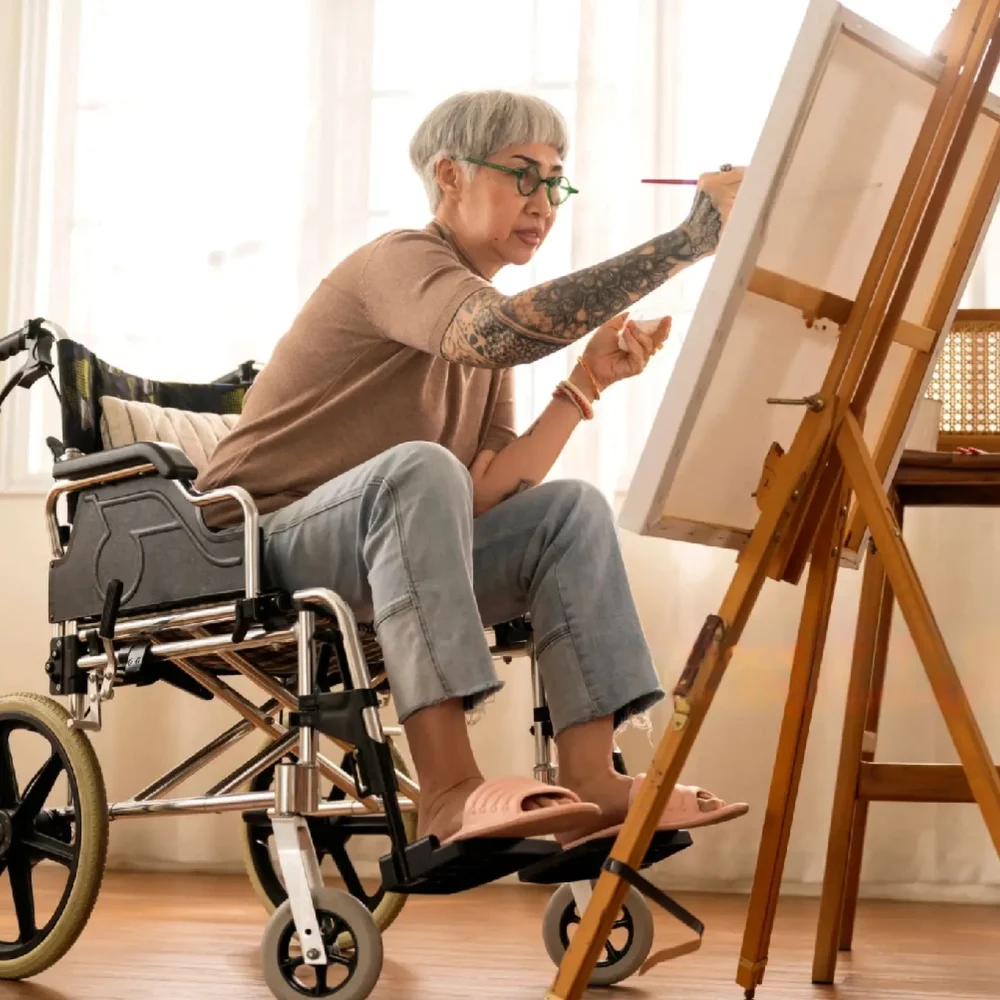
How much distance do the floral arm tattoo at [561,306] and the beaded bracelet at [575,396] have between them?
0.30m

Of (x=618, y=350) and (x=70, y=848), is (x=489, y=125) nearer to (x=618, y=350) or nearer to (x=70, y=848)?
(x=618, y=350)

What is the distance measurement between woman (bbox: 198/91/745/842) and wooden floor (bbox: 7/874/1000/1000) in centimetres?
29

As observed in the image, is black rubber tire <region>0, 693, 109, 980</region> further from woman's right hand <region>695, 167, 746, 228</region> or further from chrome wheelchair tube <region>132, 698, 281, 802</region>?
woman's right hand <region>695, 167, 746, 228</region>

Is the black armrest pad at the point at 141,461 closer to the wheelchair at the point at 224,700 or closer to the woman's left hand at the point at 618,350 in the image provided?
the wheelchair at the point at 224,700

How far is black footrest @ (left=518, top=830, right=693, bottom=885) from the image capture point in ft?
4.59

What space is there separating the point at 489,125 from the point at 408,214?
3.79ft

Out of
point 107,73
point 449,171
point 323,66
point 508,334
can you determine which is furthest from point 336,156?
point 508,334

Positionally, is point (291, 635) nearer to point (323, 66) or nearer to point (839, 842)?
point (839, 842)

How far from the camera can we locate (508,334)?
1.44 meters

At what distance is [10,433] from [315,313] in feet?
4.96

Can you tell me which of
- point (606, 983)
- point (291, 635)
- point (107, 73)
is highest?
point (107, 73)

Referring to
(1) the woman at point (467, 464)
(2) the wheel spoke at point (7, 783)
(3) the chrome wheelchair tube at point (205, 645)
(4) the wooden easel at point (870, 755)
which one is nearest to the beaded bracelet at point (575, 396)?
(1) the woman at point (467, 464)

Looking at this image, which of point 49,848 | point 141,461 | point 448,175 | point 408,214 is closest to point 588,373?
point 448,175

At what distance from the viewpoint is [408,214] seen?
282 centimetres
